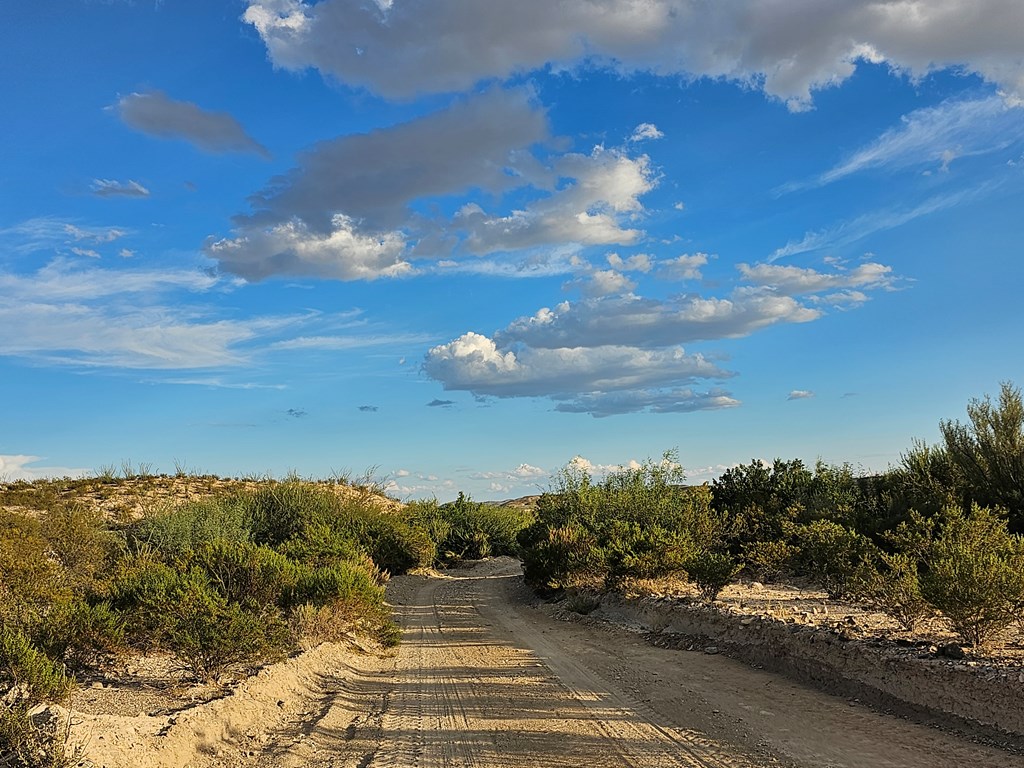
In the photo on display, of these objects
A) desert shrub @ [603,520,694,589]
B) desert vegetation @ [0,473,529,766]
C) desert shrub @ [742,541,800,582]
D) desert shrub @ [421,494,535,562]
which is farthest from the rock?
desert shrub @ [421,494,535,562]

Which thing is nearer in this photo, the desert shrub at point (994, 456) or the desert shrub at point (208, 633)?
the desert shrub at point (208, 633)

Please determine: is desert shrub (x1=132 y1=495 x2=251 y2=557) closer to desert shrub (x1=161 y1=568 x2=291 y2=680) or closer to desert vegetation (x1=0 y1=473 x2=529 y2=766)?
desert vegetation (x1=0 y1=473 x2=529 y2=766)

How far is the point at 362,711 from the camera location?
29.9 feet

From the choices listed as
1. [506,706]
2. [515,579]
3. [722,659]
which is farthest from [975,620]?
[515,579]

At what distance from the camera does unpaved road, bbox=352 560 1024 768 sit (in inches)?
267

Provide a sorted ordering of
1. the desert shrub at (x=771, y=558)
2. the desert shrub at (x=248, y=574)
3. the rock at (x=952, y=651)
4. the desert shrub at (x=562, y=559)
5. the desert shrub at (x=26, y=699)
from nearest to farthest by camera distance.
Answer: the desert shrub at (x=26, y=699)
the rock at (x=952, y=651)
the desert shrub at (x=248, y=574)
the desert shrub at (x=771, y=558)
the desert shrub at (x=562, y=559)

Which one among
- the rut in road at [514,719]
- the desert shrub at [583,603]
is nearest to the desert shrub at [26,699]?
the rut in road at [514,719]

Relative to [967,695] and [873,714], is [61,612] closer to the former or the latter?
[873,714]

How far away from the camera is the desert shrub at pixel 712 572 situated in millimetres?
Result: 15914

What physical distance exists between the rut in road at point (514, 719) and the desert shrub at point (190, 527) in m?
11.9

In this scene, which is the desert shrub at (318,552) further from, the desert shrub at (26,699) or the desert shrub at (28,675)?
the desert shrub at (28,675)

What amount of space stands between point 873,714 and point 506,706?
14.5 feet

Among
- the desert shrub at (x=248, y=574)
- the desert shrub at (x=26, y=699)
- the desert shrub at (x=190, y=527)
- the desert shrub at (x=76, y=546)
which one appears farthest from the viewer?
the desert shrub at (x=190, y=527)

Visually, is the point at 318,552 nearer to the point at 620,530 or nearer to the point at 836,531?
the point at 620,530
